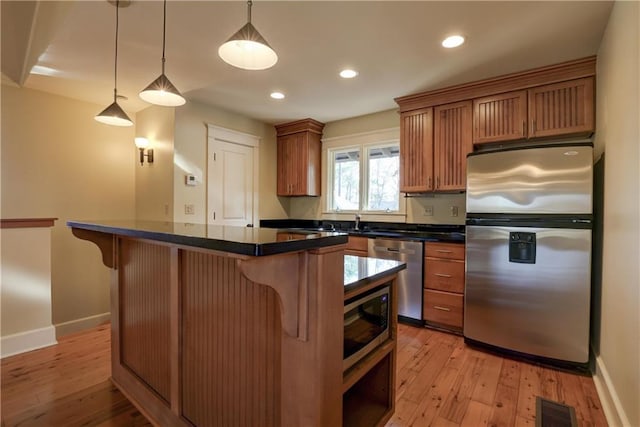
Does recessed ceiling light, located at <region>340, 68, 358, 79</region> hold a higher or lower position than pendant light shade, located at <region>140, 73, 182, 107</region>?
higher

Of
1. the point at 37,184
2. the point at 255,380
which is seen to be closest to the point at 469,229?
the point at 255,380

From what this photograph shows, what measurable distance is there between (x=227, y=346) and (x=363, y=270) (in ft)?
2.20

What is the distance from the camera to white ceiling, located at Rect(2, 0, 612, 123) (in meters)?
1.92

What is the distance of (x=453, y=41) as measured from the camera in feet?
7.43

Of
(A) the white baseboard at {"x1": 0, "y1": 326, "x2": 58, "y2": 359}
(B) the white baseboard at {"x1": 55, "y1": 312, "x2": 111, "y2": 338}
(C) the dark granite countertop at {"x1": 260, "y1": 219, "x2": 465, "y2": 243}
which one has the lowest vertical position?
(B) the white baseboard at {"x1": 55, "y1": 312, "x2": 111, "y2": 338}

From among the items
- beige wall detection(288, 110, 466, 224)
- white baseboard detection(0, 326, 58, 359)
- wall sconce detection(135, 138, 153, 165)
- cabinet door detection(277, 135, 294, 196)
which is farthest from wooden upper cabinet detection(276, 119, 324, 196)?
white baseboard detection(0, 326, 58, 359)

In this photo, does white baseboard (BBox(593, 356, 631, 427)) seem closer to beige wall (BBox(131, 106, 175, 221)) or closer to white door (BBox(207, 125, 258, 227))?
white door (BBox(207, 125, 258, 227))

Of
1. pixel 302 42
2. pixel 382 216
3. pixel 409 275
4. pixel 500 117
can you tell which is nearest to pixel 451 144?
pixel 500 117

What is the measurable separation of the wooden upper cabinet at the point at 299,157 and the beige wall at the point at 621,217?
3.14m

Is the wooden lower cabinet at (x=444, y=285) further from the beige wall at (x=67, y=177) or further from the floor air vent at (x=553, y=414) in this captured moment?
the beige wall at (x=67, y=177)

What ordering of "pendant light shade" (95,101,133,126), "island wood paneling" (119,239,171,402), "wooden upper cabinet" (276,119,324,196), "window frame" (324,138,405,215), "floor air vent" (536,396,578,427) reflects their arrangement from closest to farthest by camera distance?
"island wood paneling" (119,239,171,402), "floor air vent" (536,396,578,427), "pendant light shade" (95,101,133,126), "window frame" (324,138,405,215), "wooden upper cabinet" (276,119,324,196)

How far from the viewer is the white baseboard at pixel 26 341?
8.20ft

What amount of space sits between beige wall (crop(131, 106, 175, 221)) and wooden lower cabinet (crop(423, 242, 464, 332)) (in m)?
2.88

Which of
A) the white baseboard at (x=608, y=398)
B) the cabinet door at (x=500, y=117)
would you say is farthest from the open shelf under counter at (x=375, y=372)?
the cabinet door at (x=500, y=117)
